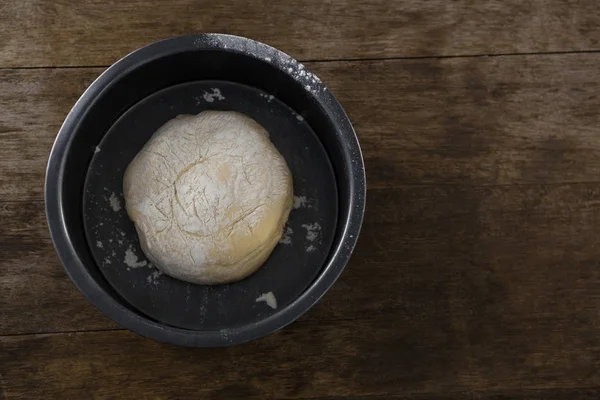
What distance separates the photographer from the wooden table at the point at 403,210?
1029 mm

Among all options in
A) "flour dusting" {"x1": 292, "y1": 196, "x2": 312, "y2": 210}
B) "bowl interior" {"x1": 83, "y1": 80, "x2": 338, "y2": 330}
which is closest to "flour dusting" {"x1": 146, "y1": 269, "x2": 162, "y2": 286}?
"bowl interior" {"x1": 83, "y1": 80, "x2": 338, "y2": 330}

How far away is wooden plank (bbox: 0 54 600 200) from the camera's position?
1.07 meters

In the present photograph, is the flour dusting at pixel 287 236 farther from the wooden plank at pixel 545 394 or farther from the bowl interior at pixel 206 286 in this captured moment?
the wooden plank at pixel 545 394

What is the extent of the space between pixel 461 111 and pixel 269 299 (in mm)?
512

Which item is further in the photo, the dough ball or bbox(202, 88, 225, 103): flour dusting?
bbox(202, 88, 225, 103): flour dusting

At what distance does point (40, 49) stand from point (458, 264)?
88 centimetres

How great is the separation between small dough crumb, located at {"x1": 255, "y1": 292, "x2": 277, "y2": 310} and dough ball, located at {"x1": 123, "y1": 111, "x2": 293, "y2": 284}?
5 cm

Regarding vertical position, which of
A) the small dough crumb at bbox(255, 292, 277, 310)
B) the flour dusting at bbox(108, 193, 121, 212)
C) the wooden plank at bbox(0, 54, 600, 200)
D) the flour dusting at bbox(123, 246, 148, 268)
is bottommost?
the small dough crumb at bbox(255, 292, 277, 310)

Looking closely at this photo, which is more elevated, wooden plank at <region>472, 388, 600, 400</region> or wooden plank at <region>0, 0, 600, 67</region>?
wooden plank at <region>0, 0, 600, 67</region>

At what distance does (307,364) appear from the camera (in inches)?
41.1

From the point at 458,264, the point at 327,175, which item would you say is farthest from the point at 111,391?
the point at 458,264

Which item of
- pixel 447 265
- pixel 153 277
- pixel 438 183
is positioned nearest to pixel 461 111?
pixel 438 183

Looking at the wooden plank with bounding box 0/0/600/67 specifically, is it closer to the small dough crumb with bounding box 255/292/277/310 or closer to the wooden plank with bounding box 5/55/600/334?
the wooden plank with bounding box 5/55/600/334

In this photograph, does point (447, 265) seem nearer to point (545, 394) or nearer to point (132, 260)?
point (545, 394)
